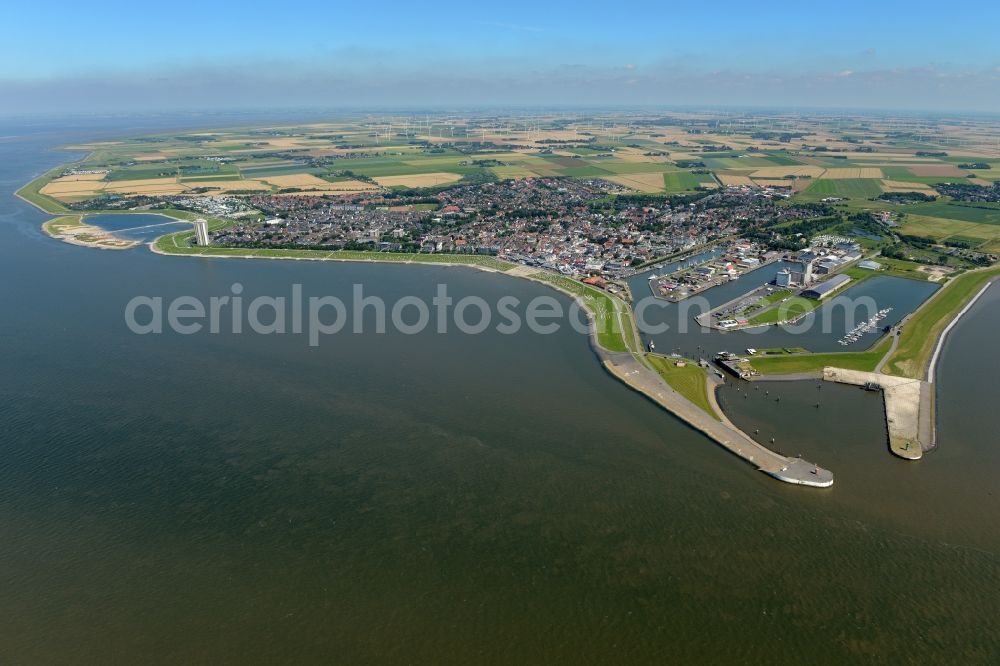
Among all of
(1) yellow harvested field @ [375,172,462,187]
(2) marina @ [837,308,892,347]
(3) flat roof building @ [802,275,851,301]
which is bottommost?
(2) marina @ [837,308,892,347]

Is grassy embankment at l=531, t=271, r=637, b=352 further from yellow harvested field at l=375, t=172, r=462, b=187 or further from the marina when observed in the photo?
yellow harvested field at l=375, t=172, r=462, b=187

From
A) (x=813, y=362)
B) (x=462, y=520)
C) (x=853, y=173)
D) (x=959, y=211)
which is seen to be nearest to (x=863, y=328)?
(x=813, y=362)

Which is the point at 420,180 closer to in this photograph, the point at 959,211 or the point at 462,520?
the point at 959,211

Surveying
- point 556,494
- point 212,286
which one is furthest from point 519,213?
point 556,494

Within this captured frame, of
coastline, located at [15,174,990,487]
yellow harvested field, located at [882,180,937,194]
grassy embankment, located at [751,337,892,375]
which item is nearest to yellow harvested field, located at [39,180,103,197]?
coastline, located at [15,174,990,487]

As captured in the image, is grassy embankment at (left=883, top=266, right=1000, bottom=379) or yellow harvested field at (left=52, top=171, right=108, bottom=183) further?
yellow harvested field at (left=52, top=171, right=108, bottom=183)

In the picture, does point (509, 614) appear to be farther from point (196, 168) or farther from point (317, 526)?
point (196, 168)

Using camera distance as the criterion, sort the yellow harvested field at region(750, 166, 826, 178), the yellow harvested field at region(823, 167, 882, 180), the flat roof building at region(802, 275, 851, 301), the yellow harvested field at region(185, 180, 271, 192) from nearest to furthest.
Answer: the flat roof building at region(802, 275, 851, 301) < the yellow harvested field at region(185, 180, 271, 192) < the yellow harvested field at region(823, 167, 882, 180) < the yellow harvested field at region(750, 166, 826, 178)

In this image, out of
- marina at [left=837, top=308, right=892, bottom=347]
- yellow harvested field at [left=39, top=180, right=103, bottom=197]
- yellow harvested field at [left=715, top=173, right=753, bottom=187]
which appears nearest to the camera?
marina at [left=837, top=308, right=892, bottom=347]
